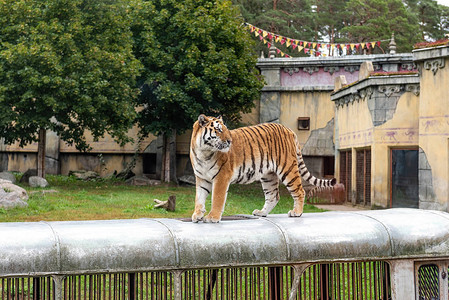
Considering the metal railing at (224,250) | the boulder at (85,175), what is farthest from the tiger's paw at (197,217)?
the boulder at (85,175)

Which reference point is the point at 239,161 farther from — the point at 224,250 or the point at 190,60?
the point at 190,60

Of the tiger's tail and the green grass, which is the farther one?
the green grass

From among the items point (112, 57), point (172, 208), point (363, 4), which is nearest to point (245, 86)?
point (112, 57)

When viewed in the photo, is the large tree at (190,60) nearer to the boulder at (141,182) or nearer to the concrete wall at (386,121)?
the boulder at (141,182)

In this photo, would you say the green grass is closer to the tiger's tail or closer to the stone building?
the stone building

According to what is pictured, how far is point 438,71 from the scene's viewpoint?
17.3m

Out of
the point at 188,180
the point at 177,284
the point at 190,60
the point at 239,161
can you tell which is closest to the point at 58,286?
the point at 177,284

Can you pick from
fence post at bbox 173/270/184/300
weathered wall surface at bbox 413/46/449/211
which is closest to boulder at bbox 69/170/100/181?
weathered wall surface at bbox 413/46/449/211

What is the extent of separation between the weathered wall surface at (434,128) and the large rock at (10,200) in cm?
1153

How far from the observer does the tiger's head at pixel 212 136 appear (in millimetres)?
7133

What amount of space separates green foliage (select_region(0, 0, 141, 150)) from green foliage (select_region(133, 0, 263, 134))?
6.74 feet

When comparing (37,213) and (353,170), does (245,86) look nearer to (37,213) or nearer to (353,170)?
(353,170)

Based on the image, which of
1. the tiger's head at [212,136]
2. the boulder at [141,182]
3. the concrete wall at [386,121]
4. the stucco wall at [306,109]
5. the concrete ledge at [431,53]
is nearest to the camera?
the tiger's head at [212,136]

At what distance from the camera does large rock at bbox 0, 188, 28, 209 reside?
644 inches
